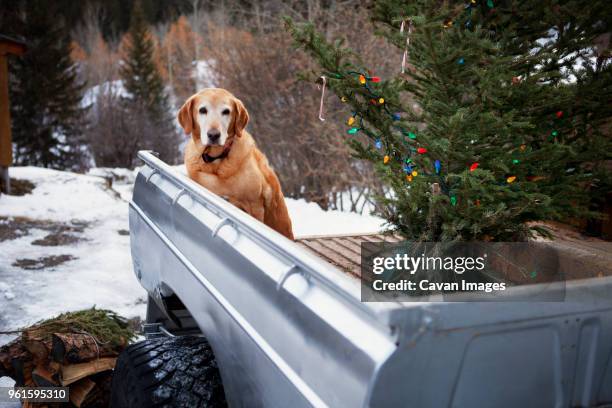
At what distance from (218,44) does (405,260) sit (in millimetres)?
12039

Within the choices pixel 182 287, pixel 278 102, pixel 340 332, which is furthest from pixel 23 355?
pixel 278 102

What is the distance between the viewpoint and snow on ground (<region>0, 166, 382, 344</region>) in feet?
16.9

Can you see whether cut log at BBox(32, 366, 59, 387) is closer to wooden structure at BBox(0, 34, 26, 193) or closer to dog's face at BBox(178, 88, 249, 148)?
dog's face at BBox(178, 88, 249, 148)

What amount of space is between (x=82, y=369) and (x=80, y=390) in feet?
0.44

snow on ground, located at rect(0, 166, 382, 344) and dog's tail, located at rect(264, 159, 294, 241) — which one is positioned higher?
dog's tail, located at rect(264, 159, 294, 241)

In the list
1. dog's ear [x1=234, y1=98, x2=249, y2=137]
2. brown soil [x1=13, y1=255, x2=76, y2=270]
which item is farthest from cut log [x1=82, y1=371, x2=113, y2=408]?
brown soil [x1=13, y1=255, x2=76, y2=270]

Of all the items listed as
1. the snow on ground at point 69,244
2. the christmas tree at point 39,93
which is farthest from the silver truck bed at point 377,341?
the christmas tree at point 39,93

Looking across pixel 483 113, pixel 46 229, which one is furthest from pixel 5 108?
pixel 483 113

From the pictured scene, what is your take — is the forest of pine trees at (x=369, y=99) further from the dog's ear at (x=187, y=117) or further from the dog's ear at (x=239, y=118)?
the dog's ear at (x=187, y=117)

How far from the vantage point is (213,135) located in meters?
3.41

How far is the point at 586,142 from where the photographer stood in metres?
2.69

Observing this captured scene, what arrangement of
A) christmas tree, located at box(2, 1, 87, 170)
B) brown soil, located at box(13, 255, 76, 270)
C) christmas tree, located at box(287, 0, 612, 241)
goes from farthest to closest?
christmas tree, located at box(2, 1, 87, 170) < brown soil, located at box(13, 255, 76, 270) < christmas tree, located at box(287, 0, 612, 241)

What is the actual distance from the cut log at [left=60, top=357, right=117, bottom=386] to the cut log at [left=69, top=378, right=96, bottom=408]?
8 cm

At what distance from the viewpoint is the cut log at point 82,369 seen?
2.92m
